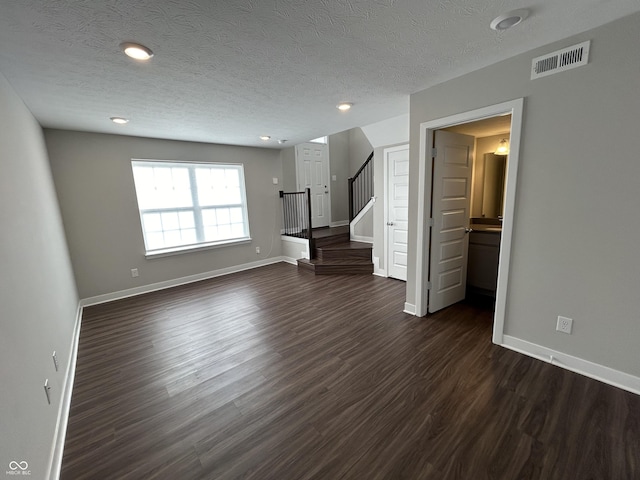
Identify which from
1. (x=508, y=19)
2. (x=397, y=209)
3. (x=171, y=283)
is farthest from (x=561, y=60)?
(x=171, y=283)

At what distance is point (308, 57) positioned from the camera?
1903mm

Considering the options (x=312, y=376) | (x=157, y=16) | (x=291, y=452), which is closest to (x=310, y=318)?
(x=312, y=376)

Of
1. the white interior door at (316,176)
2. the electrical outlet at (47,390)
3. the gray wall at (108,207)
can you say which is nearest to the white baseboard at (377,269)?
the white interior door at (316,176)

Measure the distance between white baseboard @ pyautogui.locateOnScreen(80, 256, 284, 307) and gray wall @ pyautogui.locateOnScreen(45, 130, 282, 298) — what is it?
6 centimetres

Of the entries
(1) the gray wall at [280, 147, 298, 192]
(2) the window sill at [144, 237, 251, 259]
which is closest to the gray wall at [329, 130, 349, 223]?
(1) the gray wall at [280, 147, 298, 192]

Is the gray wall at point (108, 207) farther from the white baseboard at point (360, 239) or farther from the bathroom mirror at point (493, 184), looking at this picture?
the bathroom mirror at point (493, 184)

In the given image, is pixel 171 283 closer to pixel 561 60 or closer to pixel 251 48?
pixel 251 48

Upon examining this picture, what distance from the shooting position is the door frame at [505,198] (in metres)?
2.16

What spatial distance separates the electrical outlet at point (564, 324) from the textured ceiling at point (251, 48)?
204 cm

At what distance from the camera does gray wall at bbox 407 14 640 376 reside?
5.63ft

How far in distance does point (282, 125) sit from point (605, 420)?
411 centimetres

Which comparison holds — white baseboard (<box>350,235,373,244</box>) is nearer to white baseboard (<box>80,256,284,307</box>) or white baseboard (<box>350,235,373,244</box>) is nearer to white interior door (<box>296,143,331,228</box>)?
white interior door (<box>296,143,331,228</box>)

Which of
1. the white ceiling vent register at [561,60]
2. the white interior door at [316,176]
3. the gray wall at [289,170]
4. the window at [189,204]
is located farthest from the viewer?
the white interior door at [316,176]

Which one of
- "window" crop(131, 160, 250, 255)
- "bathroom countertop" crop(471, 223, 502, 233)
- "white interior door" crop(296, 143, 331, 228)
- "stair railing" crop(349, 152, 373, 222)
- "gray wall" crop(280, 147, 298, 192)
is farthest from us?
"white interior door" crop(296, 143, 331, 228)
